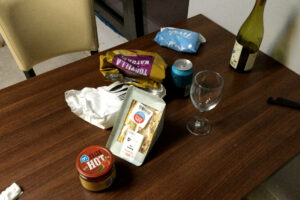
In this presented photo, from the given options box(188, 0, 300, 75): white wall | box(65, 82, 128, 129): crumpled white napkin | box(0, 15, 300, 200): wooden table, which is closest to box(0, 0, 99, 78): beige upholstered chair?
box(0, 15, 300, 200): wooden table

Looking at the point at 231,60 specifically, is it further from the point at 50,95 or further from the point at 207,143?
the point at 50,95

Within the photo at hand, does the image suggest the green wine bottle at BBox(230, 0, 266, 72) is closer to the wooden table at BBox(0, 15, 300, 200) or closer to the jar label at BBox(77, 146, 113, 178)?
the wooden table at BBox(0, 15, 300, 200)

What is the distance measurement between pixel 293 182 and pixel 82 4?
43.1 inches

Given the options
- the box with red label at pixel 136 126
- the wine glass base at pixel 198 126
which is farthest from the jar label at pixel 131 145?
the wine glass base at pixel 198 126

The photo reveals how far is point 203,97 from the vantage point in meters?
0.69

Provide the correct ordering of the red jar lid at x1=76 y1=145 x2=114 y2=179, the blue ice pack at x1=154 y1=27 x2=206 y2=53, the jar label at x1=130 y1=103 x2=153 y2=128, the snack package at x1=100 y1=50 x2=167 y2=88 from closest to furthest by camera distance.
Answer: the red jar lid at x1=76 y1=145 x2=114 y2=179, the jar label at x1=130 y1=103 x2=153 y2=128, the snack package at x1=100 y1=50 x2=167 y2=88, the blue ice pack at x1=154 y1=27 x2=206 y2=53

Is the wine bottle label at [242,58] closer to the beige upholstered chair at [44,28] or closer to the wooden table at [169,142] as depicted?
the wooden table at [169,142]

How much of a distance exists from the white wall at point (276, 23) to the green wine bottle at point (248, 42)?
0.21 feet

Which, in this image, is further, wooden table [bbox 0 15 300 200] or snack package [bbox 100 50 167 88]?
snack package [bbox 100 50 167 88]

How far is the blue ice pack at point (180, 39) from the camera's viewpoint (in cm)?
93

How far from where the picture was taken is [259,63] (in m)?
0.92

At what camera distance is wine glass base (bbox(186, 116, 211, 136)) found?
714 mm

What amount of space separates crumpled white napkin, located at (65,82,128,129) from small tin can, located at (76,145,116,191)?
112 millimetres

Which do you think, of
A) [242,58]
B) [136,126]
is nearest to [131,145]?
[136,126]
